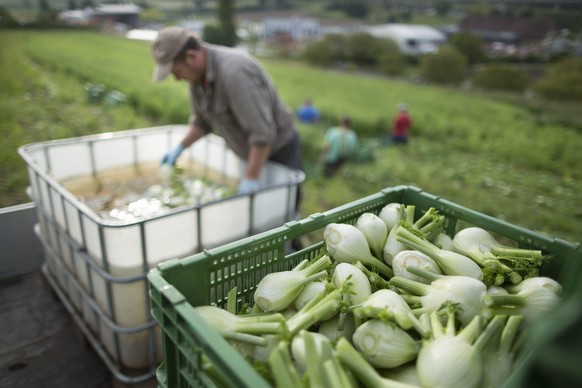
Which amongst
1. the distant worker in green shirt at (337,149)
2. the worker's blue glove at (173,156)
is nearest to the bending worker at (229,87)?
the worker's blue glove at (173,156)

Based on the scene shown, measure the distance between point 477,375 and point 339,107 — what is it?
10616 mm

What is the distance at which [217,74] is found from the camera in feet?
9.61

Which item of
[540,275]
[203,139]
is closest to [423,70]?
[203,139]

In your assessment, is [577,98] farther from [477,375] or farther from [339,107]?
[477,375]

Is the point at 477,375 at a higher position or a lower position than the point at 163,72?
lower

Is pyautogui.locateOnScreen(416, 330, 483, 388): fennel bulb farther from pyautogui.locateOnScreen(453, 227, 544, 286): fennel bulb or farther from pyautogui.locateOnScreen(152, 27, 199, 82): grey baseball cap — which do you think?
pyautogui.locateOnScreen(152, 27, 199, 82): grey baseball cap

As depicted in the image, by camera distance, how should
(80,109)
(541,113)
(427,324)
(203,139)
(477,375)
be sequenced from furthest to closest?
(541,113) < (80,109) < (203,139) < (427,324) < (477,375)

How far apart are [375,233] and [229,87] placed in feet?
5.42

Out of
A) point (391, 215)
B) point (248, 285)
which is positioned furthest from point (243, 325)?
point (391, 215)

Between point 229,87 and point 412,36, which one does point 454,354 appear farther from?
point 412,36

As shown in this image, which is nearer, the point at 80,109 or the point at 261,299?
the point at 261,299

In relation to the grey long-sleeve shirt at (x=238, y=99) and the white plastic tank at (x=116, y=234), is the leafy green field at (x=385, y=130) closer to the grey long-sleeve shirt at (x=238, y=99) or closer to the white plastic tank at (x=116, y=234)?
the white plastic tank at (x=116, y=234)

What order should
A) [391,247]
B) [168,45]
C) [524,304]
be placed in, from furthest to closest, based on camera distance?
[168,45]
[391,247]
[524,304]

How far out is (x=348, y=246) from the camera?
5.05 ft
